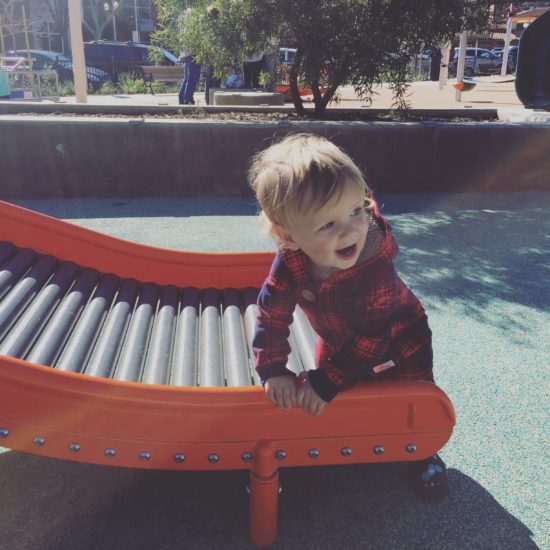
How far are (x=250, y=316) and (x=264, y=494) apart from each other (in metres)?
0.99

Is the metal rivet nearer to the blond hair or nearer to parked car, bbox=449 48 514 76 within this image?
the blond hair

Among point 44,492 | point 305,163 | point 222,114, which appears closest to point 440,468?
point 305,163

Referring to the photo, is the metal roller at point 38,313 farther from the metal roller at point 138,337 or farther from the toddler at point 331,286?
the toddler at point 331,286

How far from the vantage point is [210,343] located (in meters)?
2.30

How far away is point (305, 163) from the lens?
4.79 ft

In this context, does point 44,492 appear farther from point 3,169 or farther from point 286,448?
point 3,169

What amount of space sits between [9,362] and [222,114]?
606cm

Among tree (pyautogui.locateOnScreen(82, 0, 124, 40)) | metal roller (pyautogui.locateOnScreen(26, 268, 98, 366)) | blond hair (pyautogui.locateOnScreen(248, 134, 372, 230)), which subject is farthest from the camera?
tree (pyautogui.locateOnScreen(82, 0, 124, 40))

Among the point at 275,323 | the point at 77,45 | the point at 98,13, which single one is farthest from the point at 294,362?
the point at 98,13

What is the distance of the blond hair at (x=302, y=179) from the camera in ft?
4.79

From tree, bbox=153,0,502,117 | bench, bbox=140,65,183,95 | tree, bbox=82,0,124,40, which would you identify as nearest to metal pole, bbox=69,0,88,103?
tree, bbox=153,0,502,117

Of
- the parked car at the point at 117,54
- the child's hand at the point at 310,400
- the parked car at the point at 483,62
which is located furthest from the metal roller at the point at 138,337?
the parked car at the point at 483,62

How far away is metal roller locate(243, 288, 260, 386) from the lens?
2.27 meters

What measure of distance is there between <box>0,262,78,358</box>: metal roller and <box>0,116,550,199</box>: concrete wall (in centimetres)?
304
